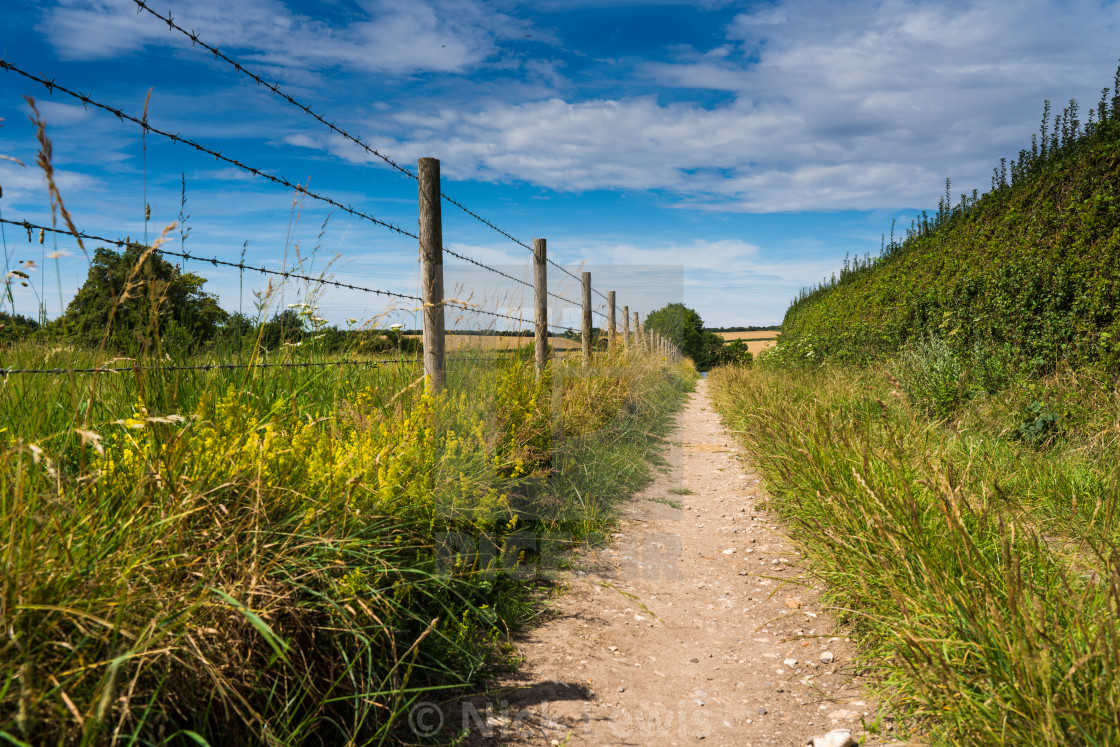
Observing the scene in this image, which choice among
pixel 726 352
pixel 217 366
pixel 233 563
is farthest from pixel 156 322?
pixel 726 352

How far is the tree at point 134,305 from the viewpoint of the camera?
228 centimetres

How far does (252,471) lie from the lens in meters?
2.11

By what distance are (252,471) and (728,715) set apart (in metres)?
1.97

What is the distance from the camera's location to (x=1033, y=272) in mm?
7684

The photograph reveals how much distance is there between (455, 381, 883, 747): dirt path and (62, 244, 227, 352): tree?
1.97 meters

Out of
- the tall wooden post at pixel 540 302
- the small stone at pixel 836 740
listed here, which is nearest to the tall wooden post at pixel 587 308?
the tall wooden post at pixel 540 302

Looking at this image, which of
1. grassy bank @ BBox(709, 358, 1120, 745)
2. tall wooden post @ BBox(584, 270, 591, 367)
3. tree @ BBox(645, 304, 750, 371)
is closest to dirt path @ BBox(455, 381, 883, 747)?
grassy bank @ BBox(709, 358, 1120, 745)

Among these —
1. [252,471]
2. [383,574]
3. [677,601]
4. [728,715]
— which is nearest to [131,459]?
[252,471]

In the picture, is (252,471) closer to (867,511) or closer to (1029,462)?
(867,511)

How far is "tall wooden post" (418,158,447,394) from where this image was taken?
393cm

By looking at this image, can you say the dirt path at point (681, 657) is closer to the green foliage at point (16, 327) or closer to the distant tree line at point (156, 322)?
the distant tree line at point (156, 322)

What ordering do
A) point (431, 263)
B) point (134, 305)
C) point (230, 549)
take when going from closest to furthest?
point (230, 549) → point (134, 305) → point (431, 263)

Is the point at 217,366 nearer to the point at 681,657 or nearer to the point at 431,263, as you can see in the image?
the point at 431,263

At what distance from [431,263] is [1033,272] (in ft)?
25.9
